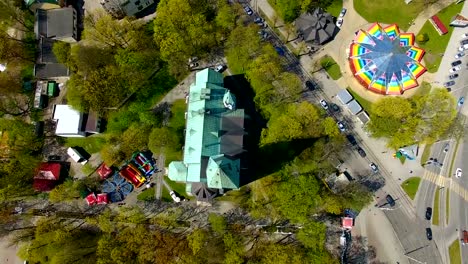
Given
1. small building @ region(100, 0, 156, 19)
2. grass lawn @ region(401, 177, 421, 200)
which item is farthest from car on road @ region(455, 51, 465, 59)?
small building @ region(100, 0, 156, 19)

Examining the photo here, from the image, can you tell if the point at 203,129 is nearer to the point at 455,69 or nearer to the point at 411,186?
the point at 411,186

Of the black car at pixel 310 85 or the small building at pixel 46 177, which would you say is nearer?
the small building at pixel 46 177

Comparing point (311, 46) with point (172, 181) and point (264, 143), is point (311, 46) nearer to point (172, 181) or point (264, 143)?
point (264, 143)

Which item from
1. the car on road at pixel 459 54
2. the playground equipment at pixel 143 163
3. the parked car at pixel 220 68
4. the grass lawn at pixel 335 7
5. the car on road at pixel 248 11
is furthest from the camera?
the grass lawn at pixel 335 7

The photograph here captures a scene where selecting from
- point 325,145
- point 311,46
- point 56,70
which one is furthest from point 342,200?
point 56,70

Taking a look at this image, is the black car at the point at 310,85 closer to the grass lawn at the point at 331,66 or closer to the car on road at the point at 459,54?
the grass lawn at the point at 331,66

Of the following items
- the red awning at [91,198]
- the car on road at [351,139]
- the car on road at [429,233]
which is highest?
the car on road at [351,139]

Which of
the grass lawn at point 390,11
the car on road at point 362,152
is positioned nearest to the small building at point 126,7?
the grass lawn at point 390,11

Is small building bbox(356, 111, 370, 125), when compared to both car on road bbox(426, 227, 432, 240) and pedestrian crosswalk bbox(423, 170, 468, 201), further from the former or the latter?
car on road bbox(426, 227, 432, 240)
